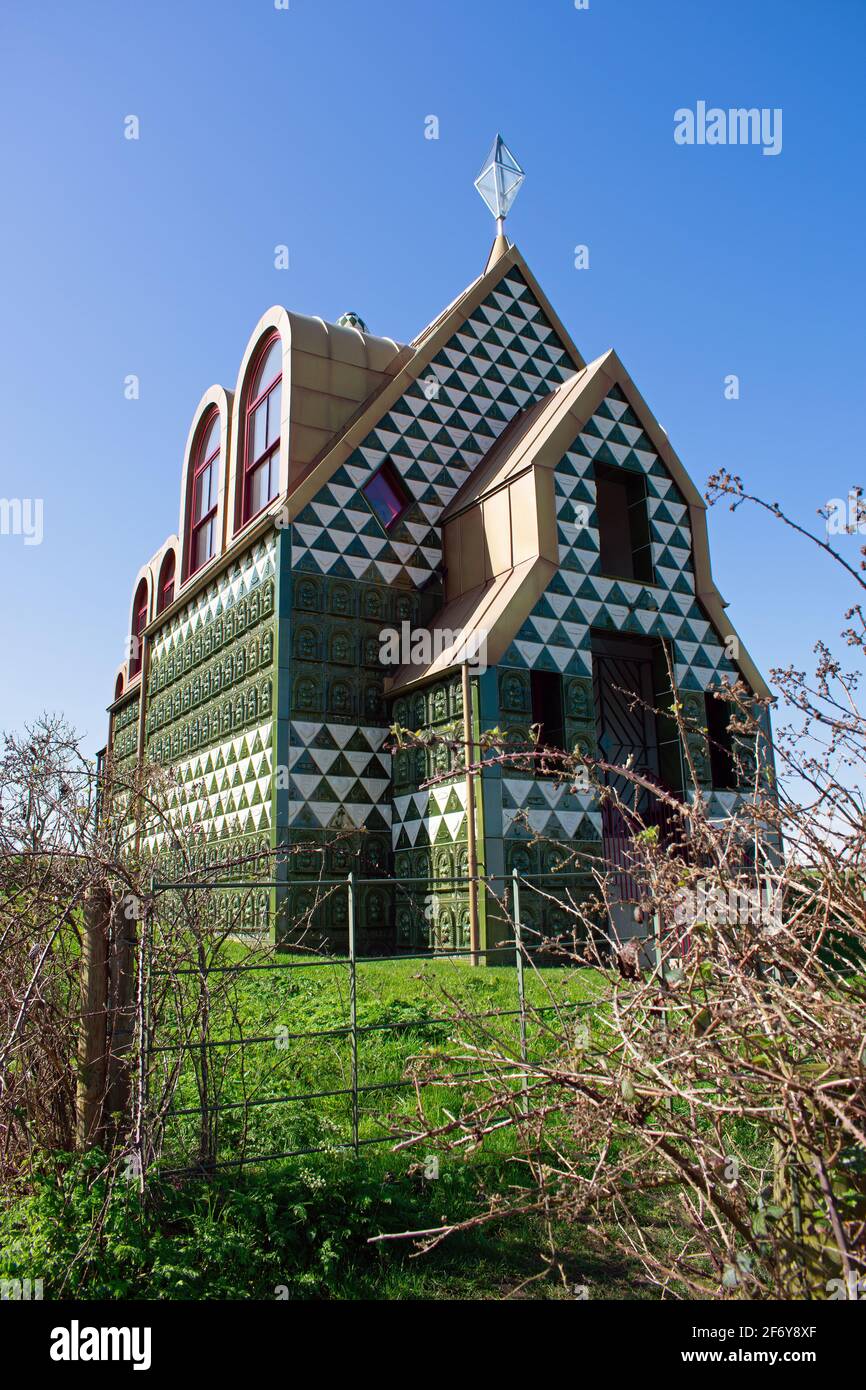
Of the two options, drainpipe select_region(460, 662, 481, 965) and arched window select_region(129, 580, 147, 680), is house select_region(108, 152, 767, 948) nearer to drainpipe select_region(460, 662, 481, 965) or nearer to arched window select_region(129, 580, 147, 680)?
drainpipe select_region(460, 662, 481, 965)

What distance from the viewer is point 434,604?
15.1 metres

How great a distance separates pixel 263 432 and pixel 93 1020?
1322 cm

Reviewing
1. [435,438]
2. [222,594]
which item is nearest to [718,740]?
[435,438]

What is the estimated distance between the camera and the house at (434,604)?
1295cm

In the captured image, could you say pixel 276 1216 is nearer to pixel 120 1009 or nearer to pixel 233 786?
pixel 120 1009

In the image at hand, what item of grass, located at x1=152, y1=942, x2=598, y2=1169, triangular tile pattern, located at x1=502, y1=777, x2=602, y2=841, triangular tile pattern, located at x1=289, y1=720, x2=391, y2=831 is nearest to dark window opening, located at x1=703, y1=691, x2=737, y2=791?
triangular tile pattern, located at x1=502, y1=777, x2=602, y2=841

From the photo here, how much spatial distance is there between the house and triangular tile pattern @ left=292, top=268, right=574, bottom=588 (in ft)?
0.13

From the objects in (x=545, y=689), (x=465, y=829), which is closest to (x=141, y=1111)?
(x=465, y=829)

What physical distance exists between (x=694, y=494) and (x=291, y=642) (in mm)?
7082

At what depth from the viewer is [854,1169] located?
102 inches

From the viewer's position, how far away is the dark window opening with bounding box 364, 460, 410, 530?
49.1 feet

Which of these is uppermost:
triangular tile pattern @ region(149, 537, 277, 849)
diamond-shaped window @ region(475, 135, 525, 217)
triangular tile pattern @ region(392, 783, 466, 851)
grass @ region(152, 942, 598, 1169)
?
diamond-shaped window @ region(475, 135, 525, 217)

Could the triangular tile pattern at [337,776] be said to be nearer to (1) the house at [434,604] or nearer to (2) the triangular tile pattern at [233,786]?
(1) the house at [434,604]
